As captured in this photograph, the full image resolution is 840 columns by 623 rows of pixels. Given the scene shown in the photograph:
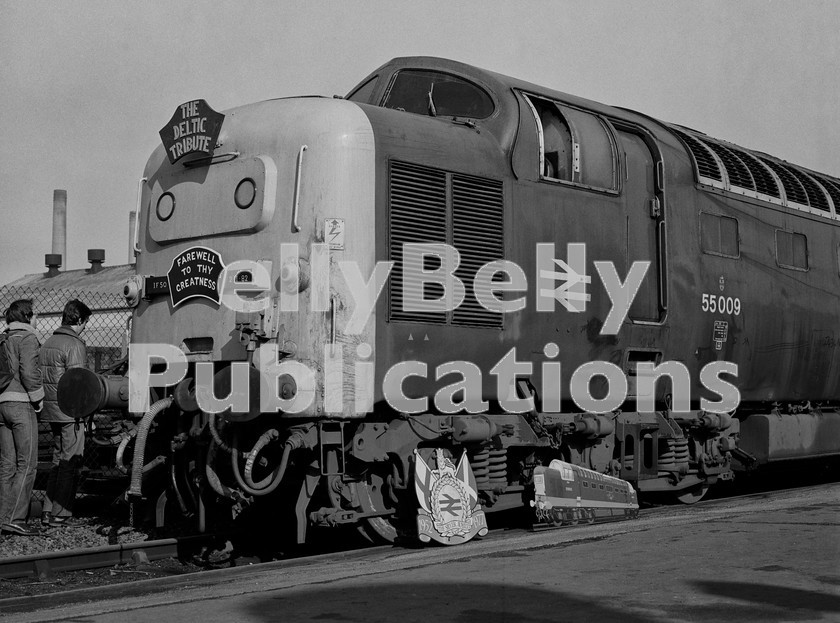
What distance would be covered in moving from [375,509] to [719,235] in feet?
17.7

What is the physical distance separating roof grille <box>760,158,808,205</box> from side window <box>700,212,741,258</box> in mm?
1702

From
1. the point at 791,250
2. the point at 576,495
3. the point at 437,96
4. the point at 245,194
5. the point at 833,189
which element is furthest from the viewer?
the point at 833,189

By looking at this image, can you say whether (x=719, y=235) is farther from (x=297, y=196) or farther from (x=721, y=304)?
(x=297, y=196)

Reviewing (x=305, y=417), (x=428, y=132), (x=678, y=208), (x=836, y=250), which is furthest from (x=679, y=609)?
(x=836, y=250)

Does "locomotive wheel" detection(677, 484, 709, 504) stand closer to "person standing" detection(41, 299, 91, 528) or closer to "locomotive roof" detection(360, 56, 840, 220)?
"locomotive roof" detection(360, 56, 840, 220)

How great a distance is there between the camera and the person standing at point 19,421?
9.42 meters

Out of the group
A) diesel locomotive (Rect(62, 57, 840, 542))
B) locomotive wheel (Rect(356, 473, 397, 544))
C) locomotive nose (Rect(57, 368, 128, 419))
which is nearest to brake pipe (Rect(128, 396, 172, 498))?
diesel locomotive (Rect(62, 57, 840, 542))

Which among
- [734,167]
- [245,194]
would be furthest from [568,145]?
[734,167]

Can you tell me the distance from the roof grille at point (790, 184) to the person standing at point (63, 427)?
27.6 feet

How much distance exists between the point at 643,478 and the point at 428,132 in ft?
13.9

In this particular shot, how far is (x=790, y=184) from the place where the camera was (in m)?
13.3

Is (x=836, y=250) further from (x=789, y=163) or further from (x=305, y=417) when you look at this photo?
(x=305, y=417)

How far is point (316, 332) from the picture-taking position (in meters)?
7.96

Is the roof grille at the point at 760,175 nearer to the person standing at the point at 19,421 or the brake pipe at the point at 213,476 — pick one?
the brake pipe at the point at 213,476
